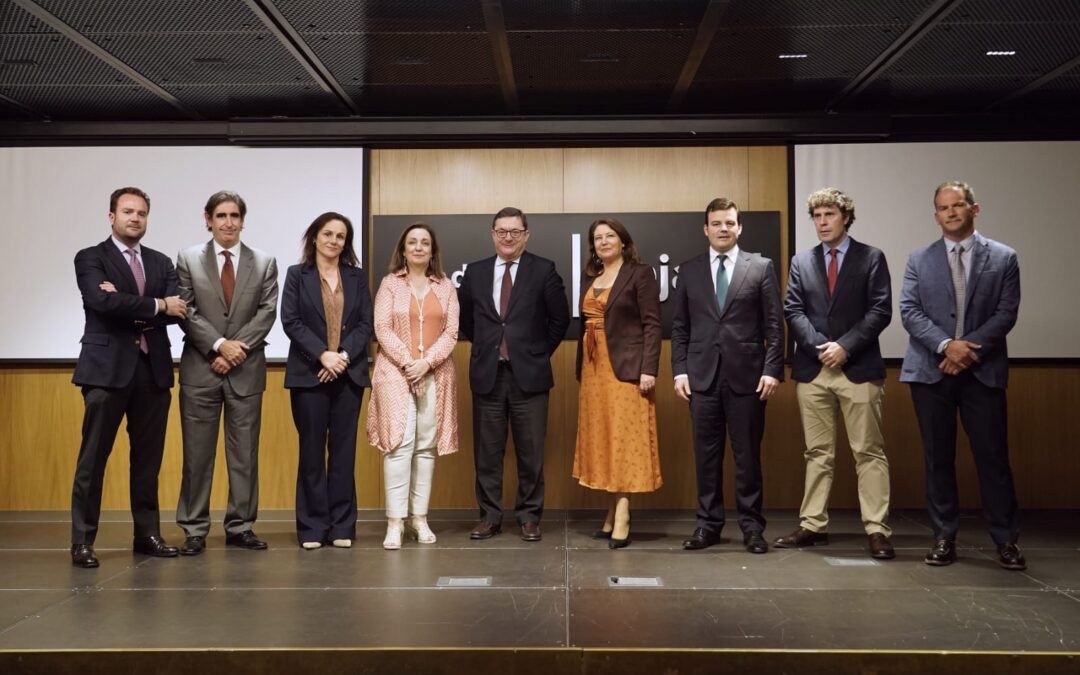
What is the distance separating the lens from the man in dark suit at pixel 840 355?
15.5 ft

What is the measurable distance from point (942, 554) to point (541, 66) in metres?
3.29

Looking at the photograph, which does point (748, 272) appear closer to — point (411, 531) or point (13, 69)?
point (411, 531)

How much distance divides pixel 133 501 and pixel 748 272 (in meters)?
3.33

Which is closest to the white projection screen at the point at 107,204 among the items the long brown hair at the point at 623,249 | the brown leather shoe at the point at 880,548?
the long brown hair at the point at 623,249

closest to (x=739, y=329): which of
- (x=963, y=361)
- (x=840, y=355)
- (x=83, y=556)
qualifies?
(x=840, y=355)

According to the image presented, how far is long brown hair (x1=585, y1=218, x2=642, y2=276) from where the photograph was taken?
5.05 m

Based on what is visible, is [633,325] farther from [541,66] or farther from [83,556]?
[83,556]

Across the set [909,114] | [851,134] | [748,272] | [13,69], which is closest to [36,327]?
[13,69]

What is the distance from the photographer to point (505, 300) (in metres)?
5.27

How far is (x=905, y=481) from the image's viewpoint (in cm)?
621

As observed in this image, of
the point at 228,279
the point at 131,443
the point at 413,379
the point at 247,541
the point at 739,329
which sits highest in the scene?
the point at 228,279

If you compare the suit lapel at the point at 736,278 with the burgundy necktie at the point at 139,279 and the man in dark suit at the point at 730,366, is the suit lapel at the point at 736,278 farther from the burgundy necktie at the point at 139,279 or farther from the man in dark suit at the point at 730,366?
the burgundy necktie at the point at 139,279

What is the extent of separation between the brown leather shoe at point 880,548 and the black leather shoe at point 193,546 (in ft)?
11.0

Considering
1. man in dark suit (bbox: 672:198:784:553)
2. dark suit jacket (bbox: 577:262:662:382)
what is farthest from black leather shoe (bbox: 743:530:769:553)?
dark suit jacket (bbox: 577:262:662:382)
